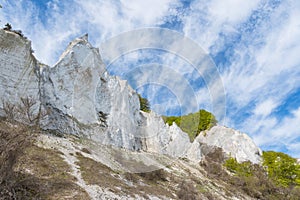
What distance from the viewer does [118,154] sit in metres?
29.9

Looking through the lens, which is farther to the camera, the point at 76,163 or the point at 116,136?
the point at 116,136

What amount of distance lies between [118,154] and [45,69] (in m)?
14.4

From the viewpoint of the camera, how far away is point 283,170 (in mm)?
50781

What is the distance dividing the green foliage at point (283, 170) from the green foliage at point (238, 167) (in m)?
4.50

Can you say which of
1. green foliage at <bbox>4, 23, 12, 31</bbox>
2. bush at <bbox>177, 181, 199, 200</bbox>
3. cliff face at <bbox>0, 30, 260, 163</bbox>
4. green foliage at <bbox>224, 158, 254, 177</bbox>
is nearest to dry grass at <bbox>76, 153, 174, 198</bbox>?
bush at <bbox>177, 181, 199, 200</bbox>

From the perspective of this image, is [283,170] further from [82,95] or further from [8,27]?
[8,27]

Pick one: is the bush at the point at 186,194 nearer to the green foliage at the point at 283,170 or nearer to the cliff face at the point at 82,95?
the cliff face at the point at 82,95

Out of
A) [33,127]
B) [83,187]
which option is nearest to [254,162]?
[83,187]

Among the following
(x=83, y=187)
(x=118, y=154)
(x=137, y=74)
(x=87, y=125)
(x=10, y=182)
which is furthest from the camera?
(x=87, y=125)

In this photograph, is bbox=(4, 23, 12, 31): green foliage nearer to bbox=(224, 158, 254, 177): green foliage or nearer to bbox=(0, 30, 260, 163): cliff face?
bbox=(0, 30, 260, 163): cliff face

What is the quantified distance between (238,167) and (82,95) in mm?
34461

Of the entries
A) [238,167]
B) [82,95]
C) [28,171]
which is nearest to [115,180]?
[28,171]

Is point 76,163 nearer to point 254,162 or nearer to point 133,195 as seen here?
point 133,195

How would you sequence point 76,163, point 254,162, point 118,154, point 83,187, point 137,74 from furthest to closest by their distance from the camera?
point 254,162, point 118,154, point 137,74, point 76,163, point 83,187
